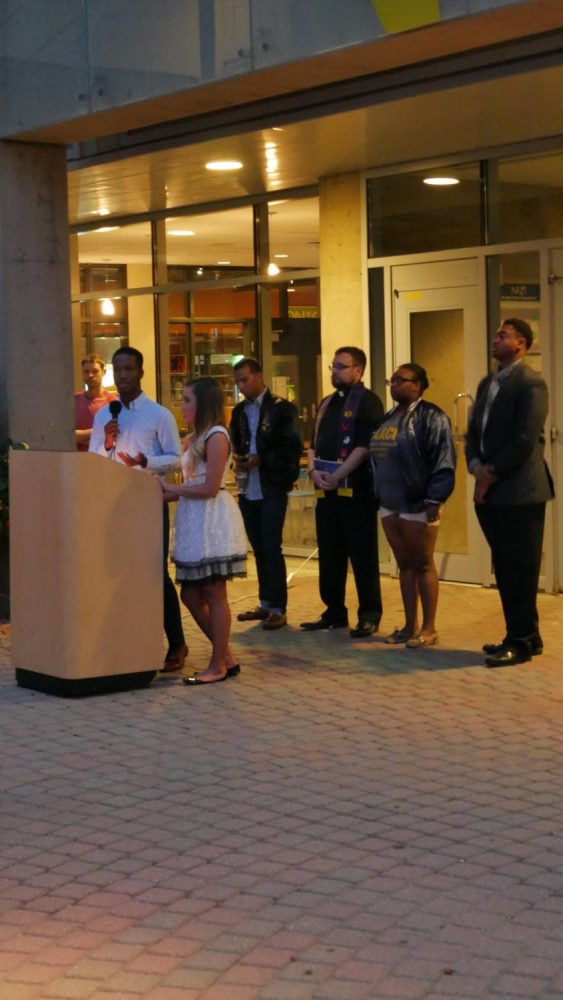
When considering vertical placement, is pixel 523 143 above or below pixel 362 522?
above

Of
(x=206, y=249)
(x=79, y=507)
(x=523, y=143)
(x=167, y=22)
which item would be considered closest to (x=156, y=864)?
(x=79, y=507)

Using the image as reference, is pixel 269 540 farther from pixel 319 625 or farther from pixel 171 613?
pixel 171 613

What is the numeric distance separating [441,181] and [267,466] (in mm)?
3289

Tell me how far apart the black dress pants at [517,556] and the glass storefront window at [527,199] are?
3281 mm

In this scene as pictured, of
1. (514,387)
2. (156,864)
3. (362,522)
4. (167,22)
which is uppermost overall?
(167,22)

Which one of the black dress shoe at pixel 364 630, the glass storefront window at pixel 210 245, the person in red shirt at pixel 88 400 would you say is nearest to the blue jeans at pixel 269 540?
the black dress shoe at pixel 364 630

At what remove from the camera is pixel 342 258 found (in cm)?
1339

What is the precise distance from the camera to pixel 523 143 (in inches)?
460

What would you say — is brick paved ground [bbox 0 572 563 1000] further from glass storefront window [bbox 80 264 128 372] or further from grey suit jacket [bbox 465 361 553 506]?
glass storefront window [bbox 80 264 128 372]

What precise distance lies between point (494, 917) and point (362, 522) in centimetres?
552

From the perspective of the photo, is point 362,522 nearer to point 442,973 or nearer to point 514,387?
point 514,387

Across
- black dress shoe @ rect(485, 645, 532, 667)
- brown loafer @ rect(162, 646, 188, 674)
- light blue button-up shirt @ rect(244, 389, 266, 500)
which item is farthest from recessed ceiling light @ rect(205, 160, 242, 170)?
black dress shoe @ rect(485, 645, 532, 667)

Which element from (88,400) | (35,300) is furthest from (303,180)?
(35,300)

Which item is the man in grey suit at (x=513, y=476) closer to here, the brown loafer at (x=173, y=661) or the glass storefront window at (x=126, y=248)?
the brown loafer at (x=173, y=661)
